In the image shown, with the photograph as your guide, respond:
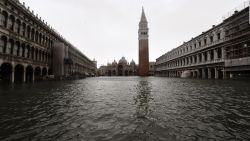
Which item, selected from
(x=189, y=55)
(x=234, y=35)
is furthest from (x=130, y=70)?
(x=234, y=35)

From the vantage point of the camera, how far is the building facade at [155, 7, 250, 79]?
Result: 1267 inches

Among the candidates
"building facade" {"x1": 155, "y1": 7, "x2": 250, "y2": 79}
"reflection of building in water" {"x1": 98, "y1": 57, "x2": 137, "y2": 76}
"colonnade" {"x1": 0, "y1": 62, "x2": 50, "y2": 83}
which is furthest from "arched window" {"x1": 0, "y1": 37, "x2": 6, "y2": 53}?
"reflection of building in water" {"x1": 98, "y1": 57, "x2": 137, "y2": 76}

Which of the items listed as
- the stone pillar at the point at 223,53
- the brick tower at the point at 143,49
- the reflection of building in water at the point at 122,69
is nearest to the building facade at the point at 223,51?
the stone pillar at the point at 223,53

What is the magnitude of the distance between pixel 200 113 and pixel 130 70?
129709mm

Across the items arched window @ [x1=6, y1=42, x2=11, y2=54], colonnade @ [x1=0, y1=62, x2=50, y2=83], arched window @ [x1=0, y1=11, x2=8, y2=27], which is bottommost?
colonnade @ [x1=0, y1=62, x2=50, y2=83]

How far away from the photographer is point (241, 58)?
105 ft

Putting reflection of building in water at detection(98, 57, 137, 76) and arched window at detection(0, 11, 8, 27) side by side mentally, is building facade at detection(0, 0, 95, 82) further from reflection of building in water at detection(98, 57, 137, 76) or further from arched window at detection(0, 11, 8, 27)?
reflection of building in water at detection(98, 57, 137, 76)

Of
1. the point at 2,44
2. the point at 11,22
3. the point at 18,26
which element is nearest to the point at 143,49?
the point at 18,26

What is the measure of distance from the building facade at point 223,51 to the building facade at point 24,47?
38735mm

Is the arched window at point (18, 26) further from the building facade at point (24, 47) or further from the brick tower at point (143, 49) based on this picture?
the brick tower at point (143, 49)

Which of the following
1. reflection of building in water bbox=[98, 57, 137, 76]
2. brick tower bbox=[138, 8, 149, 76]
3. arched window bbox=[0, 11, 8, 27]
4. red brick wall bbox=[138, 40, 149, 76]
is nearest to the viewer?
arched window bbox=[0, 11, 8, 27]

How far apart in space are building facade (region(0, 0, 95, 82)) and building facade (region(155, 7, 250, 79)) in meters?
38.7

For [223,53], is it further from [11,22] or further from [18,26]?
[11,22]

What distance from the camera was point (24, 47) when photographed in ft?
93.5
